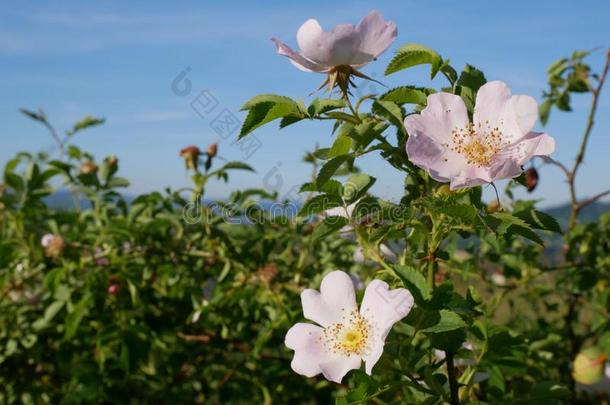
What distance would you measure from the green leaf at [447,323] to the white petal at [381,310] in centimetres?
4

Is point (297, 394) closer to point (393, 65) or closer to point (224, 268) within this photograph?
point (224, 268)

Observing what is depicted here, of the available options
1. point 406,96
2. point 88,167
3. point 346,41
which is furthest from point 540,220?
point 88,167

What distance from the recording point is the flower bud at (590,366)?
1.49 meters

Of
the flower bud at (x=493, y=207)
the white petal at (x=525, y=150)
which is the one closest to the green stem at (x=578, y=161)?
the flower bud at (x=493, y=207)

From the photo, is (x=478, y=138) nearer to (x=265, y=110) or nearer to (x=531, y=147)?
(x=531, y=147)

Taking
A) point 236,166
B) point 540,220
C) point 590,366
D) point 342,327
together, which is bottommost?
point 590,366

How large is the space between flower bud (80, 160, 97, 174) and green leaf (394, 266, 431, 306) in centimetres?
143

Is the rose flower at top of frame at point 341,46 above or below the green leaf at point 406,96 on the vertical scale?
above

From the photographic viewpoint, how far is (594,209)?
2322 millimetres

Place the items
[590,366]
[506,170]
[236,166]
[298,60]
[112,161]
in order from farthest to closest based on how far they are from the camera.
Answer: [112,161], [236,166], [590,366], [298,60], [506,170]

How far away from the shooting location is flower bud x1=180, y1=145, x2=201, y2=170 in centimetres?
171

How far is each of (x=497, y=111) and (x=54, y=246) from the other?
1307mm

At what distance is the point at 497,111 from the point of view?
810 millimetres

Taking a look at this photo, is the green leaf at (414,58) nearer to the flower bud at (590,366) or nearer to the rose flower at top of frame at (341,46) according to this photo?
the rose flower at top of frame at (341,46)
